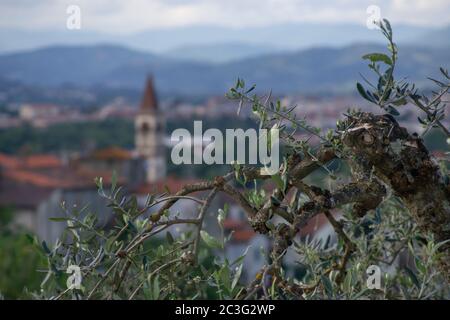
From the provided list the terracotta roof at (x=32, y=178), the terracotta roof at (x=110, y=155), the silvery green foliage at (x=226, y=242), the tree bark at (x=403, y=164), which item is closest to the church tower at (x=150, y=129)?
the terracotta roof at (x=110, y=155)

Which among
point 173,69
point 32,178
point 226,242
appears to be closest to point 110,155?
point 32,178

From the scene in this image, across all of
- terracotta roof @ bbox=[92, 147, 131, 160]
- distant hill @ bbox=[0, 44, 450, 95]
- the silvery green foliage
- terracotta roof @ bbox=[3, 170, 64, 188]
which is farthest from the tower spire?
the silvery green foliage

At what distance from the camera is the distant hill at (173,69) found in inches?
1314

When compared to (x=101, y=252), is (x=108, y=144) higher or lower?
lower

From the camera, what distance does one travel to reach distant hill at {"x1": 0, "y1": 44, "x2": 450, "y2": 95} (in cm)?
3338

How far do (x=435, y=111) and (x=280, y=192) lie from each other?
0.29 m

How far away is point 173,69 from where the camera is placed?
5650cm

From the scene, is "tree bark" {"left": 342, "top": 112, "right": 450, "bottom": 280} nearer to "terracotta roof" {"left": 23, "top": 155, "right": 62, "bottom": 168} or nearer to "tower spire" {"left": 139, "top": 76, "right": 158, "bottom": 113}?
"terracotta roof" {"left": 23, "top": 155, "right": 62, "bottom": 168}

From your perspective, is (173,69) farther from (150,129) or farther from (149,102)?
(150,129)

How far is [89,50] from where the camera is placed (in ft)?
143

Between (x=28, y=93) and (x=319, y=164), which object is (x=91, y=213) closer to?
(x=319, y=164)

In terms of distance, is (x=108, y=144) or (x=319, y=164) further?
(x=108, y=144)
